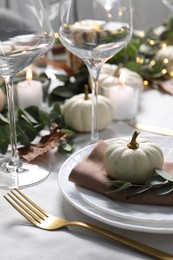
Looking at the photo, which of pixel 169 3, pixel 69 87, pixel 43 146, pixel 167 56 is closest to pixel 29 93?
pixel 69 87

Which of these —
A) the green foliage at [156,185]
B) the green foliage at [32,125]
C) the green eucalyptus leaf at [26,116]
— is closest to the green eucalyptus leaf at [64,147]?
the green foliage at [32,125]

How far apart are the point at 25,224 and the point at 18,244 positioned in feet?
0.16

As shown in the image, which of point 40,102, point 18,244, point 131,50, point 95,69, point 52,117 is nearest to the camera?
point 18,244

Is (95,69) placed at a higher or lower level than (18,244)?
higher

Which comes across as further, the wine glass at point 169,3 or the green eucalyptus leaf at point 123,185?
the wine glass at point 169,3

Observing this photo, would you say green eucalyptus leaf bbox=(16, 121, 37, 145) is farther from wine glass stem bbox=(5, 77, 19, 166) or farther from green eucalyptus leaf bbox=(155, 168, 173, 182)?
green eucalyptus leaf bbox=(155, 168, 173, 182)

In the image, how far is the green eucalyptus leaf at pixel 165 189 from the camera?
0.66m

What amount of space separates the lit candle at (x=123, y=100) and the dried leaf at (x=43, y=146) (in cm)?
18

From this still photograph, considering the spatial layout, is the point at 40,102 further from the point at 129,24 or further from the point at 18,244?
the point at 18,244

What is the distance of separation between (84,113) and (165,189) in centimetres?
35

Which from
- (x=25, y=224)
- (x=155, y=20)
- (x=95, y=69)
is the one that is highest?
(x=95, y=69)

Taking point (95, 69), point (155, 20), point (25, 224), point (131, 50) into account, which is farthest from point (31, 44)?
point (155, 20)

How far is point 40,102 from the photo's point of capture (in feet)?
3.69

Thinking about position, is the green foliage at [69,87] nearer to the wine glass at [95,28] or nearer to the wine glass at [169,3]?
the wine glass at [95,28]
